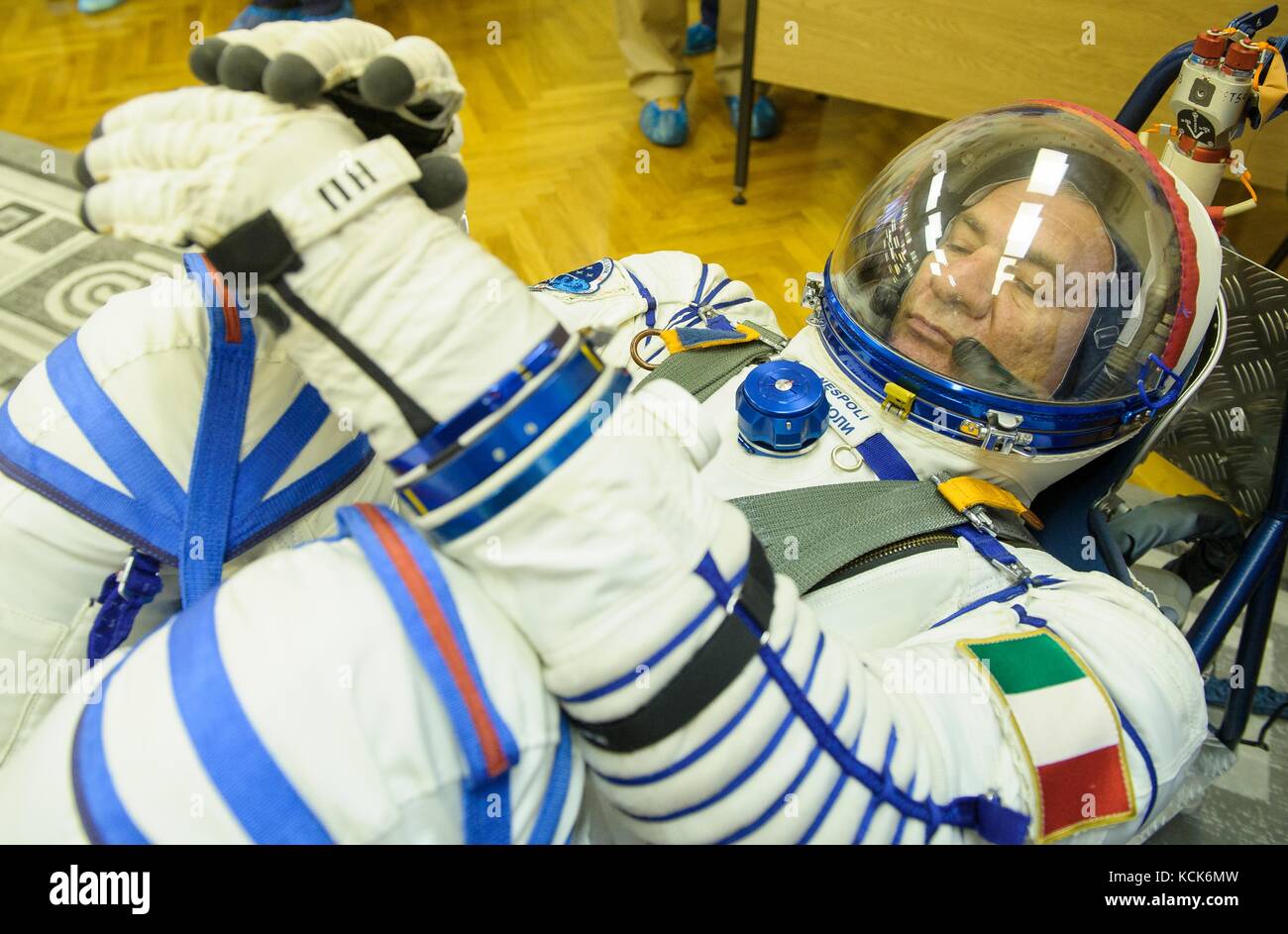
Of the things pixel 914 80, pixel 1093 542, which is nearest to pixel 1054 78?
pixel 914 80

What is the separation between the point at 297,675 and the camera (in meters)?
0.50

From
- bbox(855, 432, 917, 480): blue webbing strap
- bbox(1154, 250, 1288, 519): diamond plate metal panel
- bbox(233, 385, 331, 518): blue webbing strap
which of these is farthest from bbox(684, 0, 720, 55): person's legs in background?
bbox(233, 385, 331, 518): blue webbing strap

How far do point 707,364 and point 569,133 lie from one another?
1.83 meters

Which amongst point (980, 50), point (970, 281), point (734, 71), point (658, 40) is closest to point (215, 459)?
point (970, 281)

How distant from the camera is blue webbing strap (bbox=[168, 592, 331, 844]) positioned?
1.60 ft

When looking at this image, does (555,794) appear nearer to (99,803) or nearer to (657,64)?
(99,803)

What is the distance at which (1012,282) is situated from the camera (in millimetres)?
1057

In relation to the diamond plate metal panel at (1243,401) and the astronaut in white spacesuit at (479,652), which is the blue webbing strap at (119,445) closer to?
the astronaut in white spacesuit at (479,652)

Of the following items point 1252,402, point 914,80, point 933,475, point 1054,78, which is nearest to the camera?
point 933,475

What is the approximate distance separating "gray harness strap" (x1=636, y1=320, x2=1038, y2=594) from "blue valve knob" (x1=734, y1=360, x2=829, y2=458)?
0.08m

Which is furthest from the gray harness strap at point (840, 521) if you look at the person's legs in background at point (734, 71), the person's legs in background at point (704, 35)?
the person's legs in background at point (704, 35)

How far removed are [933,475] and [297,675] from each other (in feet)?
2.62

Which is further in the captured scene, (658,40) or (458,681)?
(658,40)
